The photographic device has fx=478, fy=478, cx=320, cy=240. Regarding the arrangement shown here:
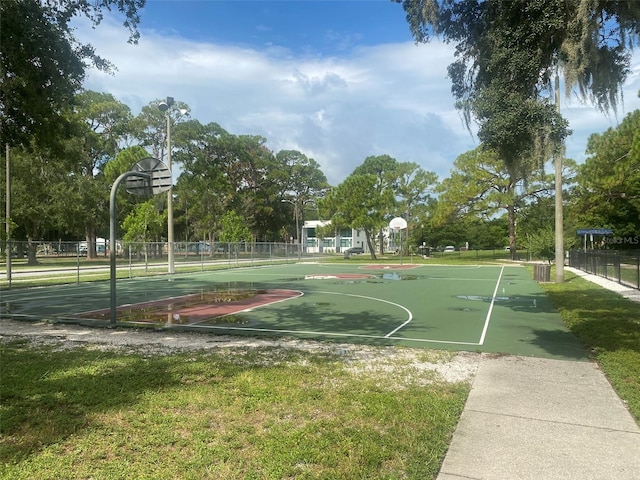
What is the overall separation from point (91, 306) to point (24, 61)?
8.13 metres

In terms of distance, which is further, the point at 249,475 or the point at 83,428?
the point at 83,428

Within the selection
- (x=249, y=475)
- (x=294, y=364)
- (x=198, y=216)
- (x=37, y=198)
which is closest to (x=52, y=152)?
(x=294, y=364)

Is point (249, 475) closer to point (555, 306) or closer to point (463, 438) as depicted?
point (463, 438)

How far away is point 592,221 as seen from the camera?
49.4 metres

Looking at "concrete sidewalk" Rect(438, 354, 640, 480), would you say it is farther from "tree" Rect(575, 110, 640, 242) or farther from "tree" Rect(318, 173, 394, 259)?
"tree" Rect(318, 173, 394, 259)

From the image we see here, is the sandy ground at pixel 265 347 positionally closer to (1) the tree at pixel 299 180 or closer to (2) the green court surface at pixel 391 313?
(2) the green court surface at pixel 391 313

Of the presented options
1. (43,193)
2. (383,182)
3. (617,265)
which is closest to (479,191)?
(383,182)

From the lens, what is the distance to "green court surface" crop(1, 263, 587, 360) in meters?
9.18

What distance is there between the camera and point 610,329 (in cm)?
988

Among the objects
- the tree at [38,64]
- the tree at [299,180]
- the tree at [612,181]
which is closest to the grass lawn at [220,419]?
the tree at [38,64]

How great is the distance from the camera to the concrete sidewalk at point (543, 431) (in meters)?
3.74

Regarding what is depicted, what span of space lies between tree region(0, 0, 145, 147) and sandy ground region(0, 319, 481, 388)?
4467 millimetres

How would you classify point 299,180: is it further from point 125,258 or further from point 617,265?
point 617,265

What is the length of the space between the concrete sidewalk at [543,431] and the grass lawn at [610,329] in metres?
0.23
